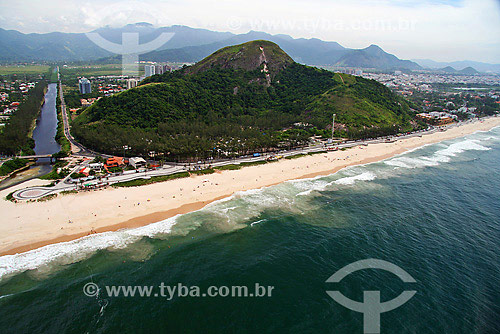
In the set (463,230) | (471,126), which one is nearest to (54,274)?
(463,230)

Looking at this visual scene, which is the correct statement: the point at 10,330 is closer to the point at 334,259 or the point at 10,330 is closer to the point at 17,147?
the point at 334,259

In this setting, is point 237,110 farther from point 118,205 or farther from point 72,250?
point 72,250

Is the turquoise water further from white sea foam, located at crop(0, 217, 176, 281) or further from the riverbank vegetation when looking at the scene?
the riverbank vegetation

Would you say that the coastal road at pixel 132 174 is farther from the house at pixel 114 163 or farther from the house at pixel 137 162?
the house at pixel 114 163

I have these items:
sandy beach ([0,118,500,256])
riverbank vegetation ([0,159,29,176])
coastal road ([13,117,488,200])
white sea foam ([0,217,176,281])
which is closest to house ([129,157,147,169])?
coastal road ([13,117,488,200])

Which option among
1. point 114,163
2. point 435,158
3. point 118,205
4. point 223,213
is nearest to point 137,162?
point 114,163
